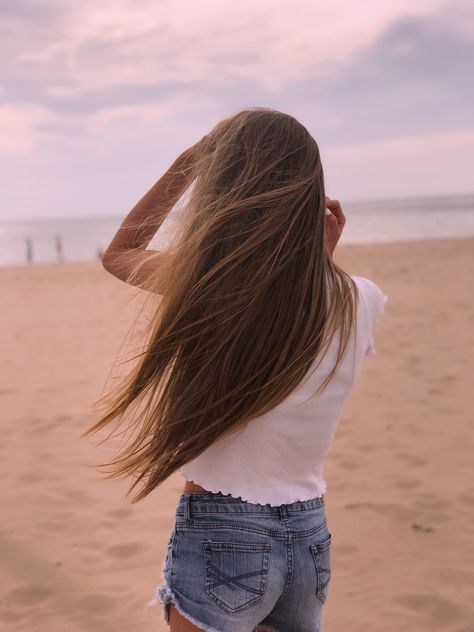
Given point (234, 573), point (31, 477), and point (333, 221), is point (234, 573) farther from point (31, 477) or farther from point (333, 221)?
point (31, 477)

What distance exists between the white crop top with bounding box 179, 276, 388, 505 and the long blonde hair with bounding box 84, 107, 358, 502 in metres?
0.03

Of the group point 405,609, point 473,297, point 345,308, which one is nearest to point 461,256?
point 473,297

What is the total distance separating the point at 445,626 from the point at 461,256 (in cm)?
1691

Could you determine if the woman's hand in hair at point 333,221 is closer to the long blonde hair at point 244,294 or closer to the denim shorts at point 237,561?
the long blonde hair at point 244,294

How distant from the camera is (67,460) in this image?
4957 mm

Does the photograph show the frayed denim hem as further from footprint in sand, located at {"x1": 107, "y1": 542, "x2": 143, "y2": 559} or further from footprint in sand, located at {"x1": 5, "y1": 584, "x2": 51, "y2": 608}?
footprint in sand, located at {"x1": 107, "y1": 542, "x2": 143, "y2": 559}

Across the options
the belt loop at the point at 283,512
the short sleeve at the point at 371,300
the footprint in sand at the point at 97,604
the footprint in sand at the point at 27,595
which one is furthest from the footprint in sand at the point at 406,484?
the belt loop at the point at 283,512

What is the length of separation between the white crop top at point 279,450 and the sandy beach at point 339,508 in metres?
0.34

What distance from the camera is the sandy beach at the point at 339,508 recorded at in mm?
3035

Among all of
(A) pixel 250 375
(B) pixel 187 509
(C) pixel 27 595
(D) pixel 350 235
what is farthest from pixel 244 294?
(D) pixel 350 235

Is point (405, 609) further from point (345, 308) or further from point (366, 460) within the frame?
point (345, 308)

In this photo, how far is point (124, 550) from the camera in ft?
11.9

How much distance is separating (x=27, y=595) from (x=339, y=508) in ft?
5.61

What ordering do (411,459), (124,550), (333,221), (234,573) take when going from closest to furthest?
(234,573)
(333,221)
(124,550)
(411,459)
